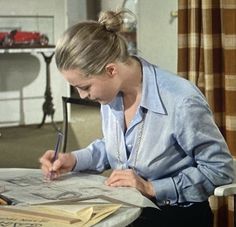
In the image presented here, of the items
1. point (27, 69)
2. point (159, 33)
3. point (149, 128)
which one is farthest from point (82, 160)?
point (27, 69)

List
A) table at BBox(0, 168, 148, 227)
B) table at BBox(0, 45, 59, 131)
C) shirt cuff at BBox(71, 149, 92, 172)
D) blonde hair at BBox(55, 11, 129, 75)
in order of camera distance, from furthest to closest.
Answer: table at BBox(0, 45, 59, 131) < shirt cuff at BBox(71, 149, 92, 172) < blonde hair at BBox(55, 11, 129, 75) < table at BBox(0, 168, 148, 227)

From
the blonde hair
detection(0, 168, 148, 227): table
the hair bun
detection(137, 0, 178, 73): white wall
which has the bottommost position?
detection(0, 168, 148, 227): table

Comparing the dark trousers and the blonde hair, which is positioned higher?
the blonde hair

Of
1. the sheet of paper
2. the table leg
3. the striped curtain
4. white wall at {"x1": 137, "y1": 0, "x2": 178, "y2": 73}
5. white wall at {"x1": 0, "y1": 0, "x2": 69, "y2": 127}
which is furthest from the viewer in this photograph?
white wall at {"x1": 0, "y1": 0, "x2": 69, "y2": 127}

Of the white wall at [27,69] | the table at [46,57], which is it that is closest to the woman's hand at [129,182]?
the table at [46,57]

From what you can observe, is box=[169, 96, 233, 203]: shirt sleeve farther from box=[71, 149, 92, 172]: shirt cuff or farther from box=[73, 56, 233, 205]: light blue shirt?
box=[71, 149, 92, 172]: shirt cuff

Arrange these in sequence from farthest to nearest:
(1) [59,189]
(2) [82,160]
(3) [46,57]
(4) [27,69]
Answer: (4) [27,69] < (3) [46,57] < (2) [82,160] < (1) [59,189]

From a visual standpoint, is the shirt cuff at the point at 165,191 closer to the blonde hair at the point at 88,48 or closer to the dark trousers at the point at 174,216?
the dark trousers at the point at 174,216

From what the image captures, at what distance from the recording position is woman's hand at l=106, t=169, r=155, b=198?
1.25 metres

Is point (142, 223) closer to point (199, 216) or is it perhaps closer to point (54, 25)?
point (199, 216)

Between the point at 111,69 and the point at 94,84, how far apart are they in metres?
0.06

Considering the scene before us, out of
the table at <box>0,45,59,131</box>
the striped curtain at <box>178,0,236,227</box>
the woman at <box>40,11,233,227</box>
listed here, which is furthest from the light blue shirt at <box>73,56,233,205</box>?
the table at <box>0,45,59,131</box>

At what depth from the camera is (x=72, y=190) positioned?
1.23 metres

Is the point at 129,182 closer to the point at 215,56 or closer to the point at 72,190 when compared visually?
the point at 72,190
